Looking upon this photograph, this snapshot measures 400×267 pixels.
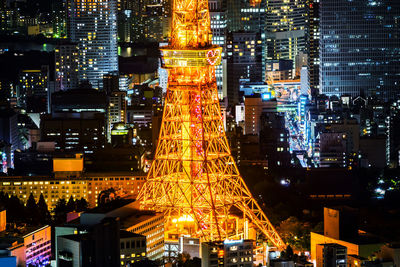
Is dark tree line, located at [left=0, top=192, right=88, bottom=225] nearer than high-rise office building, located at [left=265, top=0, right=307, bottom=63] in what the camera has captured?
Yes

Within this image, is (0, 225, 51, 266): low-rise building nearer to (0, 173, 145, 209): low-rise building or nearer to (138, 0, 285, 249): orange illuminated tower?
(138, 0, 285, 249): orange illuminated tower

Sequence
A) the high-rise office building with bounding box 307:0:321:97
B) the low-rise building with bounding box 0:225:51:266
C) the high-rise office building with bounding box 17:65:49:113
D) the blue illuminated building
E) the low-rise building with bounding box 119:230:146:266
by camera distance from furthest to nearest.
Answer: the high-rise office building with bounding box 307:0:321:97 < the high-rise office building with bounding box 17:65:49:113 < the blue illuminated building < the low-rise building with bounding box 0:225:51:266 < the low-rise building with bounding box 119:230:146:266

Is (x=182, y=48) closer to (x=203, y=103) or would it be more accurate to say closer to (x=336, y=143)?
(x=203, y=103)

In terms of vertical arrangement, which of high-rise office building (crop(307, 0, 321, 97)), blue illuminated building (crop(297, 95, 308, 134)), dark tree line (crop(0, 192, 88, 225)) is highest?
high-rise office building (crop(307, 0, 321, 97))

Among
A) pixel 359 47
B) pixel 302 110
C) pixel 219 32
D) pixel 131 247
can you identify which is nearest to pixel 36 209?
pixel 131 247

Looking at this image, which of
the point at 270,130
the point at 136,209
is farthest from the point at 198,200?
the point at 270,130

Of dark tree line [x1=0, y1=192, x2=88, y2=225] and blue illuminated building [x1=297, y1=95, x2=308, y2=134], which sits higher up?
blue illuminated building [x1=297, y1=95, x2=308, y2=134]

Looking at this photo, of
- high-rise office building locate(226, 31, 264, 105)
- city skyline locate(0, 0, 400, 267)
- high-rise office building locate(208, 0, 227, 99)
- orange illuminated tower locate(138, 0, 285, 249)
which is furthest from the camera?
high-rise office building locate(226, 31, 264, 105)

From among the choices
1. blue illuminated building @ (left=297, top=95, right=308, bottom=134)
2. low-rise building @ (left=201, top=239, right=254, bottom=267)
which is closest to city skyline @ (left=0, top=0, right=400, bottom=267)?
low-rise building @ (left=201, top=239, right=254, bottom=267)
